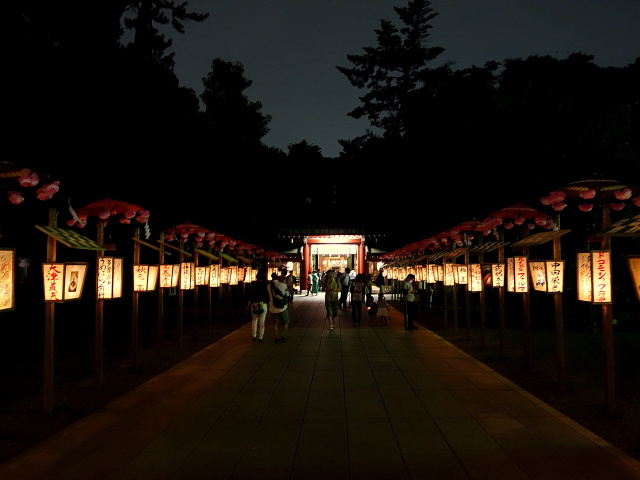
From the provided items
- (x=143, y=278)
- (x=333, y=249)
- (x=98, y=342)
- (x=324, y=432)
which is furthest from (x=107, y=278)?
(x=333, y=249)

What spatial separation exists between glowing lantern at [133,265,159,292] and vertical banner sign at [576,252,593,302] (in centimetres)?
807

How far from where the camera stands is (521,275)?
1086cm

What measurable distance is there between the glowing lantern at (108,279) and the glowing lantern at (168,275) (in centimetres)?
312

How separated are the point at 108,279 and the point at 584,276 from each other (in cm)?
744

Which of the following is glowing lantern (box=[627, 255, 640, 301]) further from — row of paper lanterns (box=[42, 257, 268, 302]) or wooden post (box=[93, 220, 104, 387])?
wooden post (box=[93, 220, 104, 387])

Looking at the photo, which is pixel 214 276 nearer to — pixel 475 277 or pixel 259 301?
pixel 259 301

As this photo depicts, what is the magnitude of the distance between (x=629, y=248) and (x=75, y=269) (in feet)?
55.5

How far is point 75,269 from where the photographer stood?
8.07 meters

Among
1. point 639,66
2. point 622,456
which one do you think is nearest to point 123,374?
point 622,456

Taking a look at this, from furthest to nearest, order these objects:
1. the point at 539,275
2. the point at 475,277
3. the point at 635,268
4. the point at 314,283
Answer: the point at 314,283, the point at 475,277, the point at 539,275, the point at 635,268

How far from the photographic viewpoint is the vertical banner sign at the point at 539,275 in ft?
30.7

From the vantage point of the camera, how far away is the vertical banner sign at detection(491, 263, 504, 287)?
1276 cm

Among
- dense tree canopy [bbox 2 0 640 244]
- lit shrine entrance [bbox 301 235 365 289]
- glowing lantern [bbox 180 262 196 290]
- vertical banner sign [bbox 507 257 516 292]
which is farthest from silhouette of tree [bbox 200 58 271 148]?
vertical banner sign [bbox 507 257 516 292]

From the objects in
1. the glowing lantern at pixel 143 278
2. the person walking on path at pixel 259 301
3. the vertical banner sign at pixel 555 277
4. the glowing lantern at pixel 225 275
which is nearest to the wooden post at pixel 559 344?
the vertical banner sign at pixel 555 277
